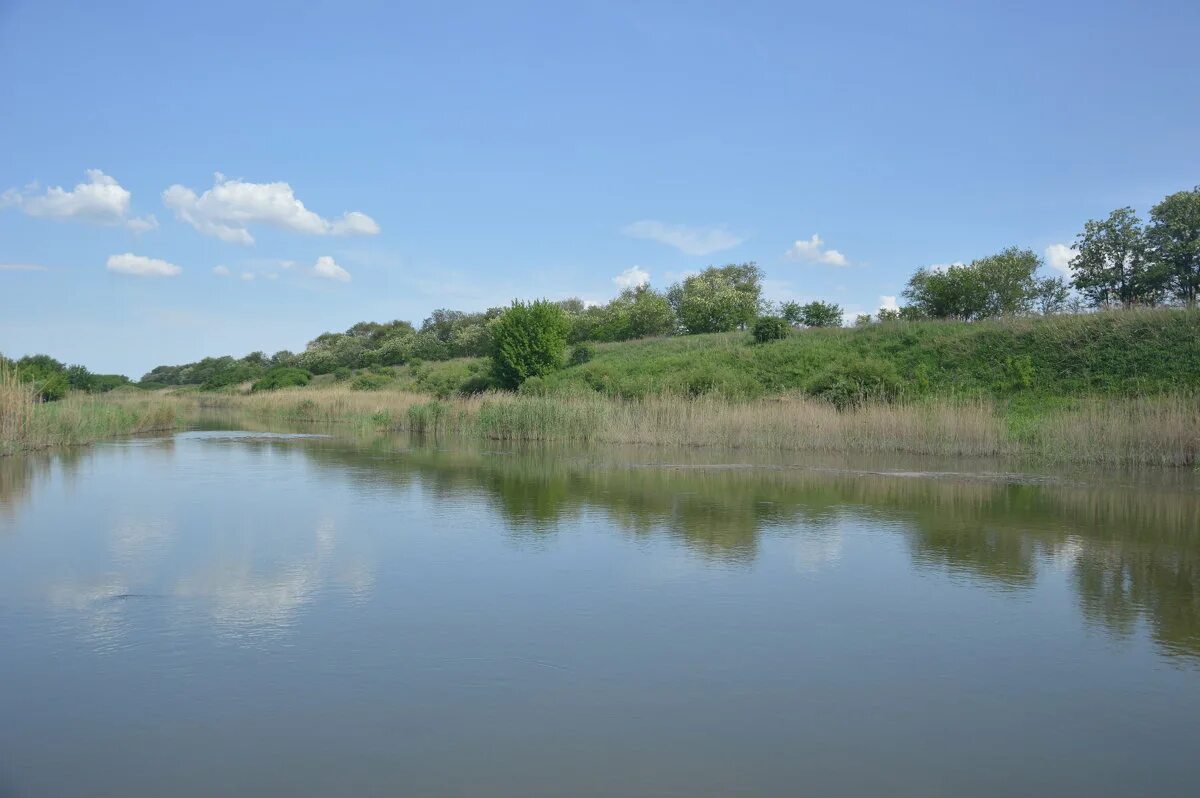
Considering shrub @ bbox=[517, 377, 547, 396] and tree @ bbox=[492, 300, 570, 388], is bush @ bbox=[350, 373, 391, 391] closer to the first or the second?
tree @ bbox=[492, 300, 570, 388]

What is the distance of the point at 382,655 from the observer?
5738mm

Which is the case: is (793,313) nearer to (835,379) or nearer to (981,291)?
(981,291)

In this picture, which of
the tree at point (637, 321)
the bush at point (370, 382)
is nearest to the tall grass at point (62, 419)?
the bush at point (370, 382)

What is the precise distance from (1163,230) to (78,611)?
53638 millimetres

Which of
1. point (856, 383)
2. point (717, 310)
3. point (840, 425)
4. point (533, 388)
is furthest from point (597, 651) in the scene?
point (717, 310)

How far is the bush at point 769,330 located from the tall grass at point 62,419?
2433 cm

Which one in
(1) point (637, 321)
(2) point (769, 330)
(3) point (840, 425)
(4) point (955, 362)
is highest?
(1) point (637, 321)

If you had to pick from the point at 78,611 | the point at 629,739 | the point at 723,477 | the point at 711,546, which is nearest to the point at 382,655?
the point at 629,739

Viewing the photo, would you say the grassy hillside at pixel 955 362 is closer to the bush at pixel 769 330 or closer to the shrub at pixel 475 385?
the bush at pixel 769 330

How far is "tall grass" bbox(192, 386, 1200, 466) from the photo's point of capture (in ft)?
56.9

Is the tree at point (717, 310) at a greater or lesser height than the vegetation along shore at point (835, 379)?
greater

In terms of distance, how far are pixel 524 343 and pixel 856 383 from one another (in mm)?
17481

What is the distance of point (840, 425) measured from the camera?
2088 cm

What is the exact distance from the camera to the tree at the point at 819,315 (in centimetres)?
4862
